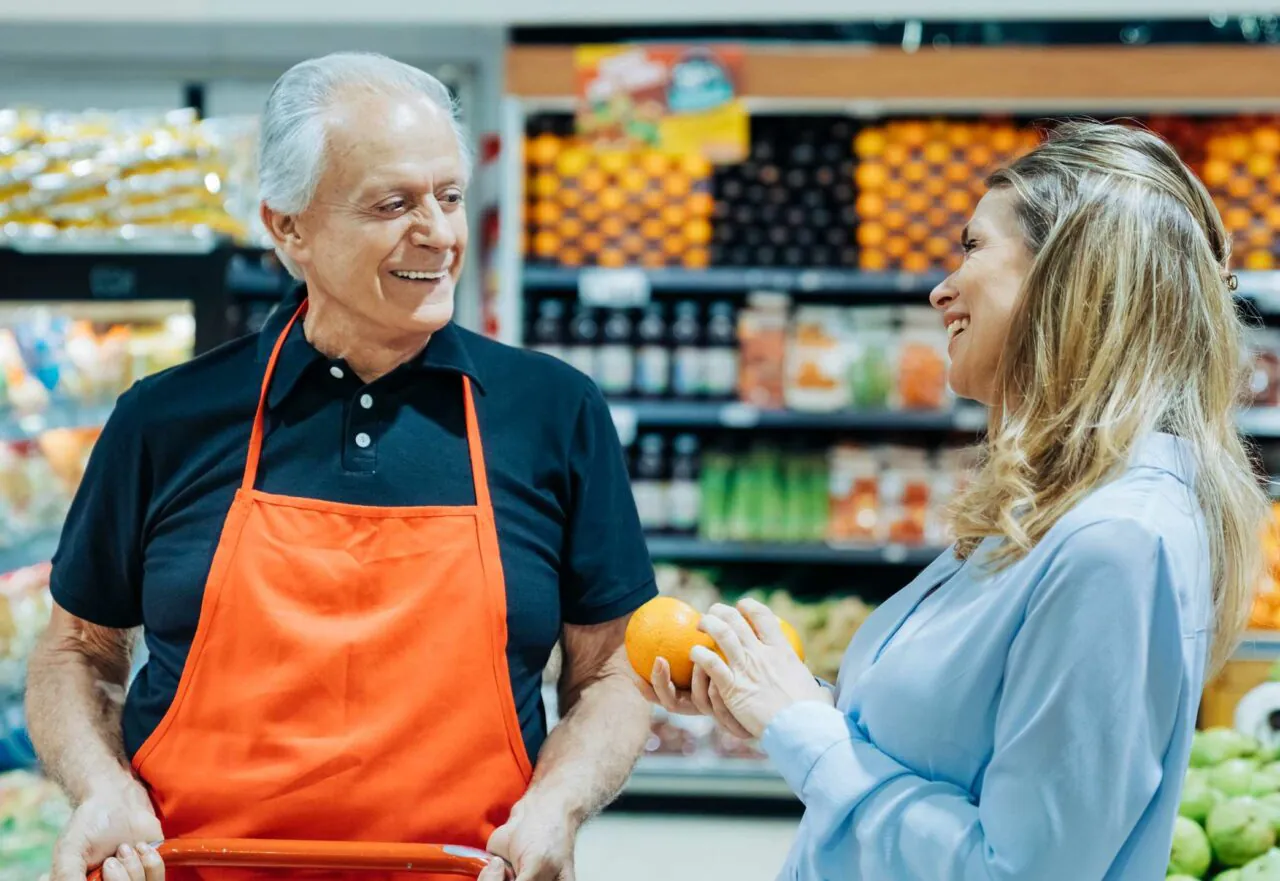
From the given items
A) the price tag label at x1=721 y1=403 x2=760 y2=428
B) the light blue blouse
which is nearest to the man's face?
the light blue blouse

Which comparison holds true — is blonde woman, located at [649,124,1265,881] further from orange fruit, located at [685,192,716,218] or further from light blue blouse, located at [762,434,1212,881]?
orange fruit, located at [685,192,716,218]

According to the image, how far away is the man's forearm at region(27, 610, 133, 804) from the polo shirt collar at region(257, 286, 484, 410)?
0.42 metres

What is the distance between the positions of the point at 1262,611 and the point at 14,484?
392 centimetres

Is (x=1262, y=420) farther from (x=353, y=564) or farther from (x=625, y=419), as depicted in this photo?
(x=353, y=564)

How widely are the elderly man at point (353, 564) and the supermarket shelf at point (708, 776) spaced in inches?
123

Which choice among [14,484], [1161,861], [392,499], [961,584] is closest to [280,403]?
[392,499]

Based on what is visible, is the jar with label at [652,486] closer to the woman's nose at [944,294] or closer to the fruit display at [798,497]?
the fruit display at [798,497]

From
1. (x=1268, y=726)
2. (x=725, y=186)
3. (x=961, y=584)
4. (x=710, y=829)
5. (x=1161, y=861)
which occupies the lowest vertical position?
(x=710, y=829)

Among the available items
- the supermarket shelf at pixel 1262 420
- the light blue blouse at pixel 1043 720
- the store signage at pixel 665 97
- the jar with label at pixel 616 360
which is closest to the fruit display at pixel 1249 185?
the supermarket shelf at pixel 1262 420

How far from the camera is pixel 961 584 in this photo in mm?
1400

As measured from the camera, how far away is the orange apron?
64.1 inches

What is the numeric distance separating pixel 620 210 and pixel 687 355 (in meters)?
0.59

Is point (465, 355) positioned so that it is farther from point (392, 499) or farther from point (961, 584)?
point (961, 584)

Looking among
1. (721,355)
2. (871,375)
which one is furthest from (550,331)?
(871,375)
